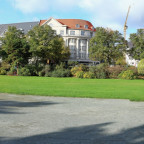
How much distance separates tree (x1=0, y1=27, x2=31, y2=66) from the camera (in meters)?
37.8

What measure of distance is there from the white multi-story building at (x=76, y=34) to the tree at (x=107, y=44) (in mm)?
22144

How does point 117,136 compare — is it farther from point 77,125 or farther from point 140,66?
point 140,66

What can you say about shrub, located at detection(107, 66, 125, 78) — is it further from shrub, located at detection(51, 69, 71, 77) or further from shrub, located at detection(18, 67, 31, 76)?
shrub, located at detection(18, 67, 31, 76)

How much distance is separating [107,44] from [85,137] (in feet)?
134

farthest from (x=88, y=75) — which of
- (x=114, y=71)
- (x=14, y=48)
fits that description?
(x=14, y=48)

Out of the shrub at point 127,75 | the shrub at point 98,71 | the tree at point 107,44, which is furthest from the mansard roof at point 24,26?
the shrub at point 127,75

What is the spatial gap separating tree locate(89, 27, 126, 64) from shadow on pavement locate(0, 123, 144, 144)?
3826 cm

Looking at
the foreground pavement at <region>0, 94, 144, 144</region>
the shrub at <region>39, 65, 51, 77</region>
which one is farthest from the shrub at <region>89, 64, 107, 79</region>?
the foreground pavement at <region>0, 94, 144, 144</region>

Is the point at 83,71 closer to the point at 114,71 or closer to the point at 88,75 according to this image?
the point at 88,75

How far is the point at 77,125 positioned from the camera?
558 cm

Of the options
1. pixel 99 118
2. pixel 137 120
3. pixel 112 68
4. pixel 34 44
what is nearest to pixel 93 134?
pixel 99 118

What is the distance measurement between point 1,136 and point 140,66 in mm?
30286

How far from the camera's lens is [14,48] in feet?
124

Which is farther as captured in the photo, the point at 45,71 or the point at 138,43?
the point at 138,43
